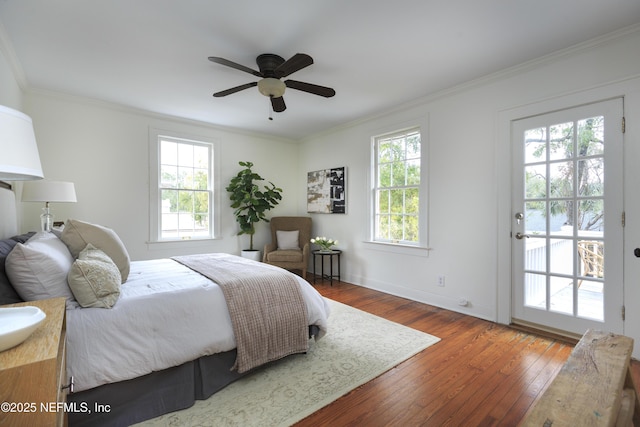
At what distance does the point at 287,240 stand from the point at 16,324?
13.2ft

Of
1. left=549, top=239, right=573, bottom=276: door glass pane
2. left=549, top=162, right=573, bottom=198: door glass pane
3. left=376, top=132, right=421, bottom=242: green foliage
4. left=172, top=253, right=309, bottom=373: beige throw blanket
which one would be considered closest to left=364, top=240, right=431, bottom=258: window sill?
left=376, top=132, right=421, bottom=242: green foliage

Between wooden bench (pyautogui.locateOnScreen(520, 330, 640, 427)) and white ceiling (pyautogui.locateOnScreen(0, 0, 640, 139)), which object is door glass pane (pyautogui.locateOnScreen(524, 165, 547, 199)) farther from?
wooden bench (pyautogui.locateOnScreen(520, 330, 640, 427))

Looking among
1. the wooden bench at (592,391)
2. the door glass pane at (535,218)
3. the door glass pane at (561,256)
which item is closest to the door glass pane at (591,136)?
the door glass pane at (535,218)

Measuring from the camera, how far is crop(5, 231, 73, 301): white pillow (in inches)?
55.2

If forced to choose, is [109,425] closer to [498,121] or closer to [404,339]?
[404,339]

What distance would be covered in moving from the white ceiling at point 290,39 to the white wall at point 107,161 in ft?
1.14

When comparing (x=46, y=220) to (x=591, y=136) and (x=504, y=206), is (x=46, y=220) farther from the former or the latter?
(x=591, y=136)

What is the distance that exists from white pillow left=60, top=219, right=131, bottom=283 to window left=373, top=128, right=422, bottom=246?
308 cm

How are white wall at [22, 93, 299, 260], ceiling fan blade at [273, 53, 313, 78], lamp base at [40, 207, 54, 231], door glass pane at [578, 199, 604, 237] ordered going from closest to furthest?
ceiling fan blade at [273, 53, 313, 78] < door glass pane at [578, 199, 604, 237] < lamp base at [40, 207, 54, 231] < white wall at [22, 93, 299, 260]

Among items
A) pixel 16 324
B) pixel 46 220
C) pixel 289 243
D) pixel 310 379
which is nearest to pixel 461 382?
pixel 310 379

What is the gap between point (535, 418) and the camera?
94cm

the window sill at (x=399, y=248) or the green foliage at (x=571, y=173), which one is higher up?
the green foliage at (x=571, y=173)

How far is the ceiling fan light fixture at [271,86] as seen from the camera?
246 centimetres

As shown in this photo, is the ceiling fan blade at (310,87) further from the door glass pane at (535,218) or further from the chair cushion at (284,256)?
the chair cushion at (284,256)
